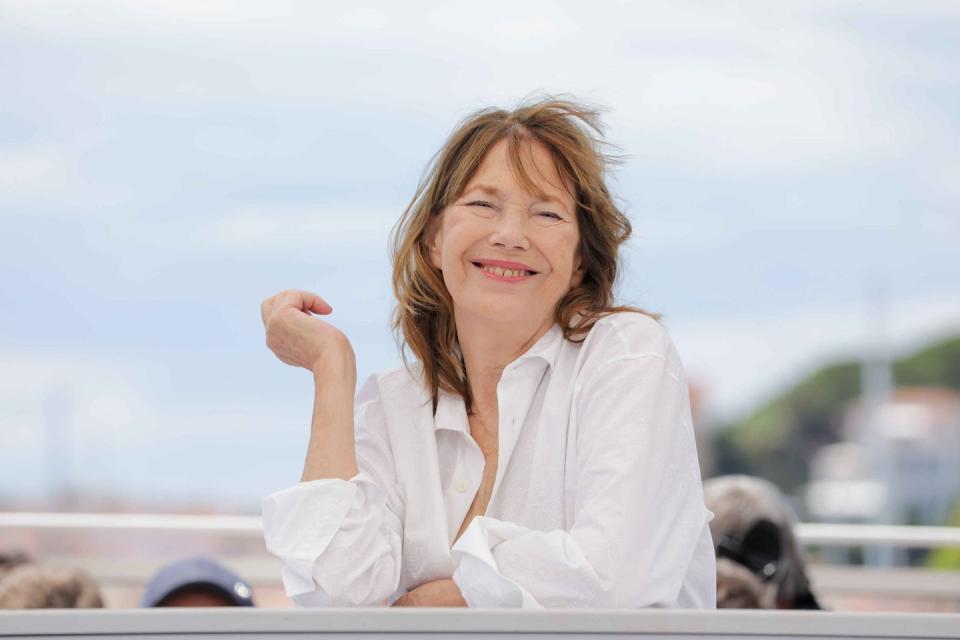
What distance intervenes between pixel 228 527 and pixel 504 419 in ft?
5.51

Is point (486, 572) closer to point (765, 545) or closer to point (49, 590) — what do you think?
point (49, 590)

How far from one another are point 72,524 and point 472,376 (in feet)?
5.87

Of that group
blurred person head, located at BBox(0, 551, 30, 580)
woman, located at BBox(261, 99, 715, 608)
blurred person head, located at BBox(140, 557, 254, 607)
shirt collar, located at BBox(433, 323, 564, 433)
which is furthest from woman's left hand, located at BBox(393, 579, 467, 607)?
blurred person head, located at BBox(0, 551, 30, 580)

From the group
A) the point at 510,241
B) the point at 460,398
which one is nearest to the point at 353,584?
the point at 460,398

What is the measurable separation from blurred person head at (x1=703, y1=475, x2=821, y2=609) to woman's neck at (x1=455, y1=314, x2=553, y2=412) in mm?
874

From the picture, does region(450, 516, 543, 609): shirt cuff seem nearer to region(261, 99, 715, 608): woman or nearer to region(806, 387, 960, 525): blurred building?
region(261, 99, 715, 608): woman

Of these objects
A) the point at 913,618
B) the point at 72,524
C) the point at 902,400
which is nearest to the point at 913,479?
the point at 902,400

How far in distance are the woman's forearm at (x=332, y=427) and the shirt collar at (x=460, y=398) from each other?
4.9 inches

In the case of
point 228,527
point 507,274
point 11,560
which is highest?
point 507,274

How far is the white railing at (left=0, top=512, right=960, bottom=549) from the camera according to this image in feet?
9.87

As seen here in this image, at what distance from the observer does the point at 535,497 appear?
57.5 inches

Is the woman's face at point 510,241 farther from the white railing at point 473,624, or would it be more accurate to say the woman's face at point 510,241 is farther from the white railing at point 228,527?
the white railing at point 228,527

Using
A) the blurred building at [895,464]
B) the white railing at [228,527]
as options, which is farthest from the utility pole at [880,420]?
the white railing at [228,527]

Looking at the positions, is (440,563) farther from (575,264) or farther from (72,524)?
(72,524)
